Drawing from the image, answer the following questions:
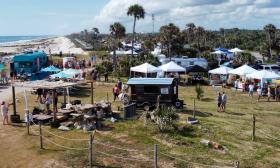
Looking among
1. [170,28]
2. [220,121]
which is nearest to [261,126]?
[220,121]

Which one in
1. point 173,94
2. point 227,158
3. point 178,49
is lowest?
point 227,158

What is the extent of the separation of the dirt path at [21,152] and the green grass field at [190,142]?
0.26 meters

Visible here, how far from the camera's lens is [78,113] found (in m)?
21.9

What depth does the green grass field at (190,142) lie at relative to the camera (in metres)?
15.9

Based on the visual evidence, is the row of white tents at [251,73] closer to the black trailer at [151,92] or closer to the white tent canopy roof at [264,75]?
the white tent canopy roof at [264,75]

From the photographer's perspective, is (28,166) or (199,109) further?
(199,109)

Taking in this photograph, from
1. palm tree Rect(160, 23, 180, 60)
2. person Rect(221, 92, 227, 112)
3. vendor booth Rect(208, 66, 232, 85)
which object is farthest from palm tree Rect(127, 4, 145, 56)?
person Rect(221, 92, 227, 112)

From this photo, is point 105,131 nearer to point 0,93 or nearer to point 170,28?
point 0,93

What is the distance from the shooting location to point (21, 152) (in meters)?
16.8

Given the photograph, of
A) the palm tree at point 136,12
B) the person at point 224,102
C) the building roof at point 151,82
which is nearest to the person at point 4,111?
the building roof at point 151,82

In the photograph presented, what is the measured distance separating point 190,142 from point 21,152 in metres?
7.47

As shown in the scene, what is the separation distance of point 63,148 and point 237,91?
24.2 meters

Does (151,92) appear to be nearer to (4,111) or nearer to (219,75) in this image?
(4,111)

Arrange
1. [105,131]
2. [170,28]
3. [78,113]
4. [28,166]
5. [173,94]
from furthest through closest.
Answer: [170,28] → [173,94] → [78,113] → [105,131] → [28,166]
